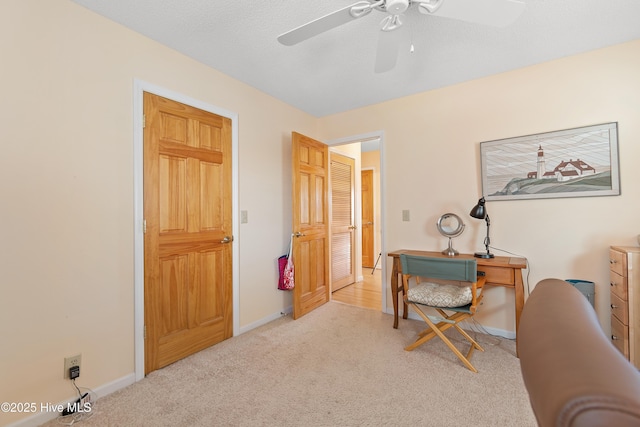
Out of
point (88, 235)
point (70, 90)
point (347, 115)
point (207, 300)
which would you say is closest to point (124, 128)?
point (70, 90)

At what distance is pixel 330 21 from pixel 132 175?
1.68m

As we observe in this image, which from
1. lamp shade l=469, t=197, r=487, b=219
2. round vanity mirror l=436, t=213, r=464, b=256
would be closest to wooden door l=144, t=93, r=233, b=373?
round vanity mirror l=436, t=213, r=464, b=256

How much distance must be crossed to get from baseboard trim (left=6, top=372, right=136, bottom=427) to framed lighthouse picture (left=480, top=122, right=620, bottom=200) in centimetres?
332

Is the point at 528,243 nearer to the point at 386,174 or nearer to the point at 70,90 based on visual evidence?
the point at 386,174

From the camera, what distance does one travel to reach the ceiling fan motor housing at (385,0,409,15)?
145 centimetres

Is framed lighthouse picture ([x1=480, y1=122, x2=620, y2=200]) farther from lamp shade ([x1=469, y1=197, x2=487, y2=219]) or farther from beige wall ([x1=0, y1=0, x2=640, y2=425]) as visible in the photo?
lamp shade ([x1=469, y1=197, x2=487, y2=219])

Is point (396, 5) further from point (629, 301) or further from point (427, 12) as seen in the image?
point (629, 301)

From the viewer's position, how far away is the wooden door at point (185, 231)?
215cm

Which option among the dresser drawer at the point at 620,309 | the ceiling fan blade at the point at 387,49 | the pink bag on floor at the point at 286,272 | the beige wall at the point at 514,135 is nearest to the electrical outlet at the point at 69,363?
the pink bag on floor at the point at 286,272

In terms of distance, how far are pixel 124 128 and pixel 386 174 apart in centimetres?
252

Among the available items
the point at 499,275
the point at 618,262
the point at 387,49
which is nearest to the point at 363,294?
the point at 499,275

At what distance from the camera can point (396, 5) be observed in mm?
1469

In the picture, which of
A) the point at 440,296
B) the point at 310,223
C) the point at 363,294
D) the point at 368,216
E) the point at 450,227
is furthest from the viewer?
the point at 368,216

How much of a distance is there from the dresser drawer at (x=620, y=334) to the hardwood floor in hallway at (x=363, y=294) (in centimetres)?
202
